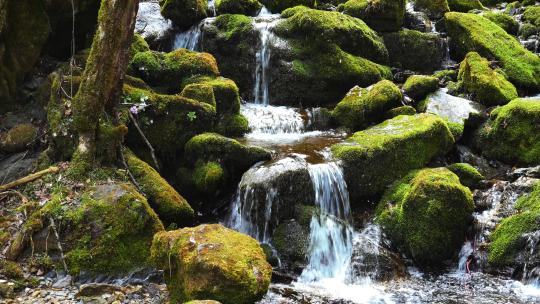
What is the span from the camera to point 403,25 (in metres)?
17.3

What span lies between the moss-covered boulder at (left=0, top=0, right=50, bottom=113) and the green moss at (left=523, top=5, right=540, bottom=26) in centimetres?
1621

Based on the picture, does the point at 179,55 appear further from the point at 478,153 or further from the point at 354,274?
the point at 478,153

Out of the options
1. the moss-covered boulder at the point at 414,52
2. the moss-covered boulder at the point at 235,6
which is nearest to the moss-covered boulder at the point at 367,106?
the moss-covered boulder at the point at 414,52

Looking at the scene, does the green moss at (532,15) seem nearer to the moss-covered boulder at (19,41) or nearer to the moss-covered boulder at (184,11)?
the moss-covered boulder at (184,11)

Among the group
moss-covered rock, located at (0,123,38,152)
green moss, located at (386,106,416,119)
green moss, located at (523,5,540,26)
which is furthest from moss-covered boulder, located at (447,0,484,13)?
moss-covered rock, located at (0,123,38,152)

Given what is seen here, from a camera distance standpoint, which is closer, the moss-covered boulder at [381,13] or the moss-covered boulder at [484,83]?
the moss-covered boulder at [484,83]

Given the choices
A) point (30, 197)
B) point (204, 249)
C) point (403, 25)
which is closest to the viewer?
point (204, 249)

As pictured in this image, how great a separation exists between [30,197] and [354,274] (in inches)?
213

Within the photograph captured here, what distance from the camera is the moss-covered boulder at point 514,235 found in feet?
26.8

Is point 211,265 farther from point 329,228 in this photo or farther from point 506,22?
point 506,22

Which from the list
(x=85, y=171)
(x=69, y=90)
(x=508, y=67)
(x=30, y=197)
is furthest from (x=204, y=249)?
(x=508, y=67)

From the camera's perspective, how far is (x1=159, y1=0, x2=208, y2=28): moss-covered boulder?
1464 centimetres

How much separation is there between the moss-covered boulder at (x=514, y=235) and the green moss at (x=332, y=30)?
7.43 meters

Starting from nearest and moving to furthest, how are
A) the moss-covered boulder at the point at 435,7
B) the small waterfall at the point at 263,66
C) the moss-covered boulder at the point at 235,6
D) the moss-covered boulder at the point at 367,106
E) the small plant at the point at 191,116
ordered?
the small plant at the point at 191,116 < the moss-covered boulder at the point at 367,106 < the small waterfall at the point at 263,66 < the moss-covered boulder at the point at 235,6 < the moss-covered boulder at the point at 435,7
